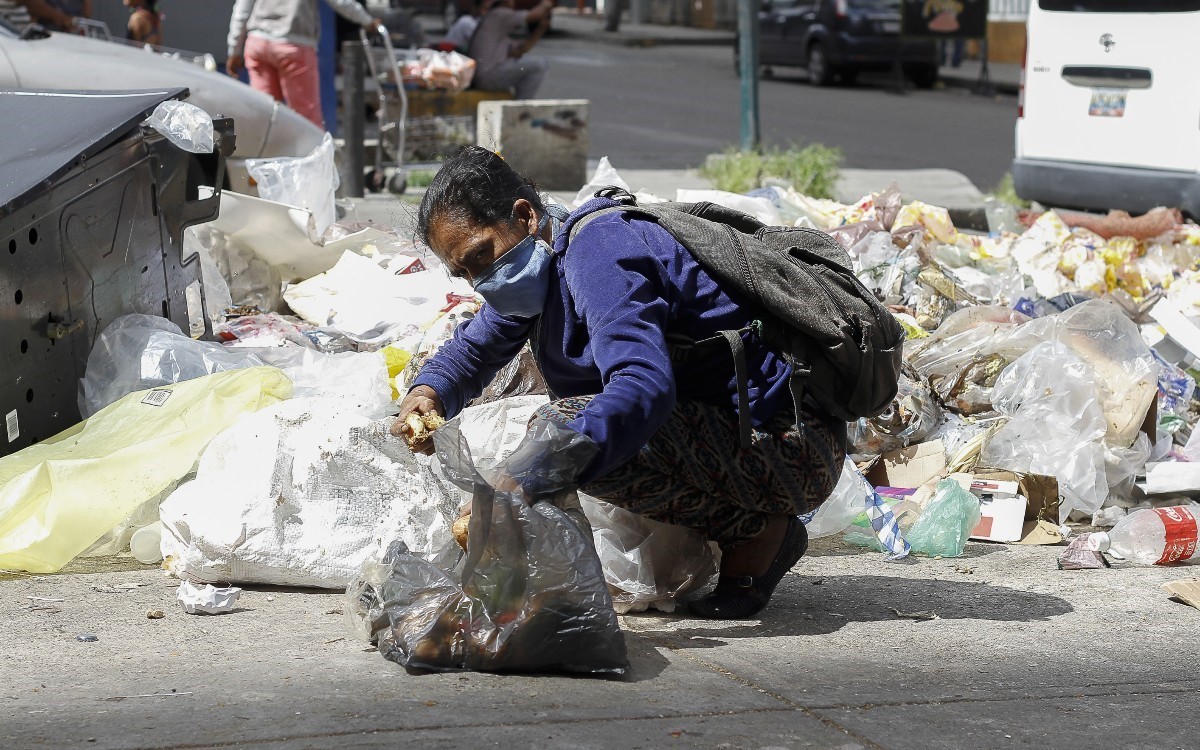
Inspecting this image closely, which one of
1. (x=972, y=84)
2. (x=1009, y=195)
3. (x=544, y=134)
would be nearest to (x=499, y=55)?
(x=544, y=134)

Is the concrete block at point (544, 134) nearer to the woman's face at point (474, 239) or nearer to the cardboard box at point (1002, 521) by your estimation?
the cardboard box at point (1002, 521)

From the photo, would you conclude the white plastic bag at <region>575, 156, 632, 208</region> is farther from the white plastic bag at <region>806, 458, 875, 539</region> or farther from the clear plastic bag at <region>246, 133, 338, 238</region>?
the white plastic bag at <region>806, 458, 875, 539</region>

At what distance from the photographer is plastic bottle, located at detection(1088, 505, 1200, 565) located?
3.87 meters

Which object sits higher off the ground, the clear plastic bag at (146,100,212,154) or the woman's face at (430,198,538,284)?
the clear plastic bag at (146,100,212,154)

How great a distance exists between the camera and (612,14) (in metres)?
33.4

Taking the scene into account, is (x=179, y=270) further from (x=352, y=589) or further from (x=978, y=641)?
(x=978, y=641)

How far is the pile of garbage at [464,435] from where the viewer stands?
2754mm

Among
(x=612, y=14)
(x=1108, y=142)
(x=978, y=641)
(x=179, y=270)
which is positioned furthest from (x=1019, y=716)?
(x=612, y=14)

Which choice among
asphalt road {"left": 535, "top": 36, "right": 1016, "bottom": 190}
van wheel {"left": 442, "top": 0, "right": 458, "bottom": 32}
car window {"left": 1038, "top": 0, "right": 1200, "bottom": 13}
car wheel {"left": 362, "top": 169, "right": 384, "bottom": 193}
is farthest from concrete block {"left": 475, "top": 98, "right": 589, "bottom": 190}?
van wheel {"left": 442, "top": 0, "right": 458, "bottom": 32}

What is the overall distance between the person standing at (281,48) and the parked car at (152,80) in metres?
1.21

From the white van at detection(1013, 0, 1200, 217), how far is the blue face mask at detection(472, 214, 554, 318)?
5.93 metres

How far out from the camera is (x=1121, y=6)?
319 inches

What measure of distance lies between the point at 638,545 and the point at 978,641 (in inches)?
31.1

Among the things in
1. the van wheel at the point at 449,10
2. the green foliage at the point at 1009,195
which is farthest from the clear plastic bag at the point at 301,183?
the van wheel at the point at 449,10
